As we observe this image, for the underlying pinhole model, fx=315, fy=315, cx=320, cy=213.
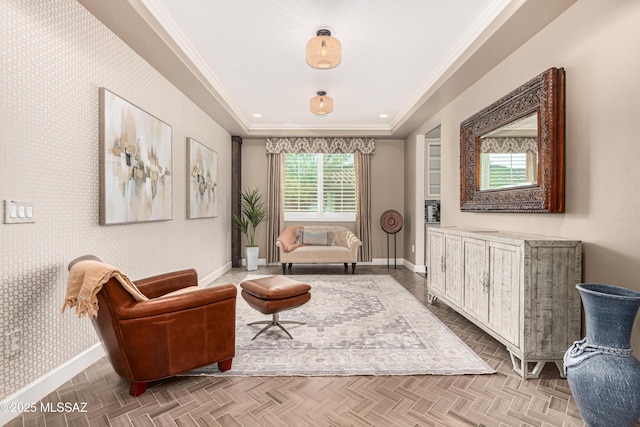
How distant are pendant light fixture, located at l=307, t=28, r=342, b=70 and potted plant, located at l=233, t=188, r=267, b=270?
376 centimetres

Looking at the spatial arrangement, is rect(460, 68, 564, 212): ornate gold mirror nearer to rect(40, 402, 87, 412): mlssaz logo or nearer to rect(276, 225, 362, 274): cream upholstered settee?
rect(276, 225, 362, 274): cream upholstered settee

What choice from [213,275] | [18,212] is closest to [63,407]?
[18,212]

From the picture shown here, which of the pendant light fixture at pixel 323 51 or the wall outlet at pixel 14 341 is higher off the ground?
the pendant light fixture at pixel 323 51

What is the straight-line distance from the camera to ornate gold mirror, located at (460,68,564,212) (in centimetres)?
239

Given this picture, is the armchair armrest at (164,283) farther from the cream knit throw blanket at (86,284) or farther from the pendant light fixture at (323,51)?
the pendant light fixture at (323,51)

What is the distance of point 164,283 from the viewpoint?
257cm

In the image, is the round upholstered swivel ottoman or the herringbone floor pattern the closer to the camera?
the herringbone floor pattern

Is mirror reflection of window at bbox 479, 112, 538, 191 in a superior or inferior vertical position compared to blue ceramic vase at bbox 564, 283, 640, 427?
superior

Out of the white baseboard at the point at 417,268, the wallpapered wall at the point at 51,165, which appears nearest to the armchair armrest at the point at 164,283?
the wallpapered wall at the point at 51,165

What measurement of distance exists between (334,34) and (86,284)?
9.33ft

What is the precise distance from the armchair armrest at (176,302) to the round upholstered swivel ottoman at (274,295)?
51cm

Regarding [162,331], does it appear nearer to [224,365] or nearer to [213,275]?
[224,365]

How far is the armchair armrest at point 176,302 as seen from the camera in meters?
1.83

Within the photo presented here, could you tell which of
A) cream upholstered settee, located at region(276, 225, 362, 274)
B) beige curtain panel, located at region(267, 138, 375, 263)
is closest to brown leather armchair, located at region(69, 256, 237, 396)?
cream upholstered settee, located at region(276, 225, 362, 274)
